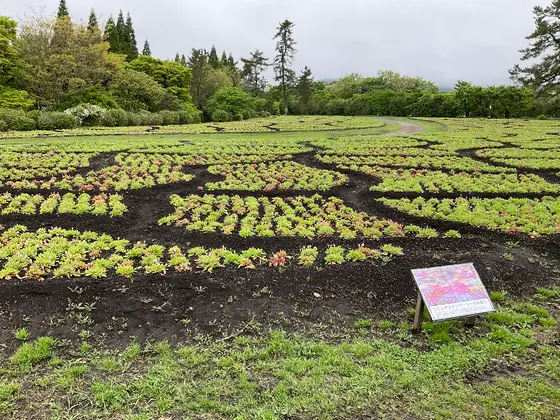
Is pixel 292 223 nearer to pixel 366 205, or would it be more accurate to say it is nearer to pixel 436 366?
pixel 366 205

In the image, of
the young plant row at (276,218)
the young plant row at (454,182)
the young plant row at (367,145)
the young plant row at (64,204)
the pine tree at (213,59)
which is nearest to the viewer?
the young plant row at (276,218)

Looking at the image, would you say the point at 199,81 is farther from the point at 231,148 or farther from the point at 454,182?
the point at 454,182

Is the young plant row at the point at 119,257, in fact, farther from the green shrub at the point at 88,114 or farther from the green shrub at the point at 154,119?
the green shrub at the point at 154,119

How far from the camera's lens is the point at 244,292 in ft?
20.7

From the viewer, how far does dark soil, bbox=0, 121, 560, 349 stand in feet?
17.9

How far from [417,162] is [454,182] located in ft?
12.7

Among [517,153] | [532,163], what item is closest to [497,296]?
[532,163]

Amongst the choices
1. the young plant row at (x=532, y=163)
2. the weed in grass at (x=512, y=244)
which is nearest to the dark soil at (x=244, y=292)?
the weed in grass at (x=512, y=244)

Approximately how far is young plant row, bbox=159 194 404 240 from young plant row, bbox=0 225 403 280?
0.99m

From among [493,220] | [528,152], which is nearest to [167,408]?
[493,220]

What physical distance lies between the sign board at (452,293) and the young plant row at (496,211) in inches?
187

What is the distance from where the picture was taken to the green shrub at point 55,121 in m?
27.6

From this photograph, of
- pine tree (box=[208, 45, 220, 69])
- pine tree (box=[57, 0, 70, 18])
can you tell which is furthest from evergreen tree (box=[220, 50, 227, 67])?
pine tree (box=[57, 0, 70, 18])

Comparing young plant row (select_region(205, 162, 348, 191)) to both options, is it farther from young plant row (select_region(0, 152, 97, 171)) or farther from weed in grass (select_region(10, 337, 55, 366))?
weed in grass (select_region(10, 337, 55, 366))
